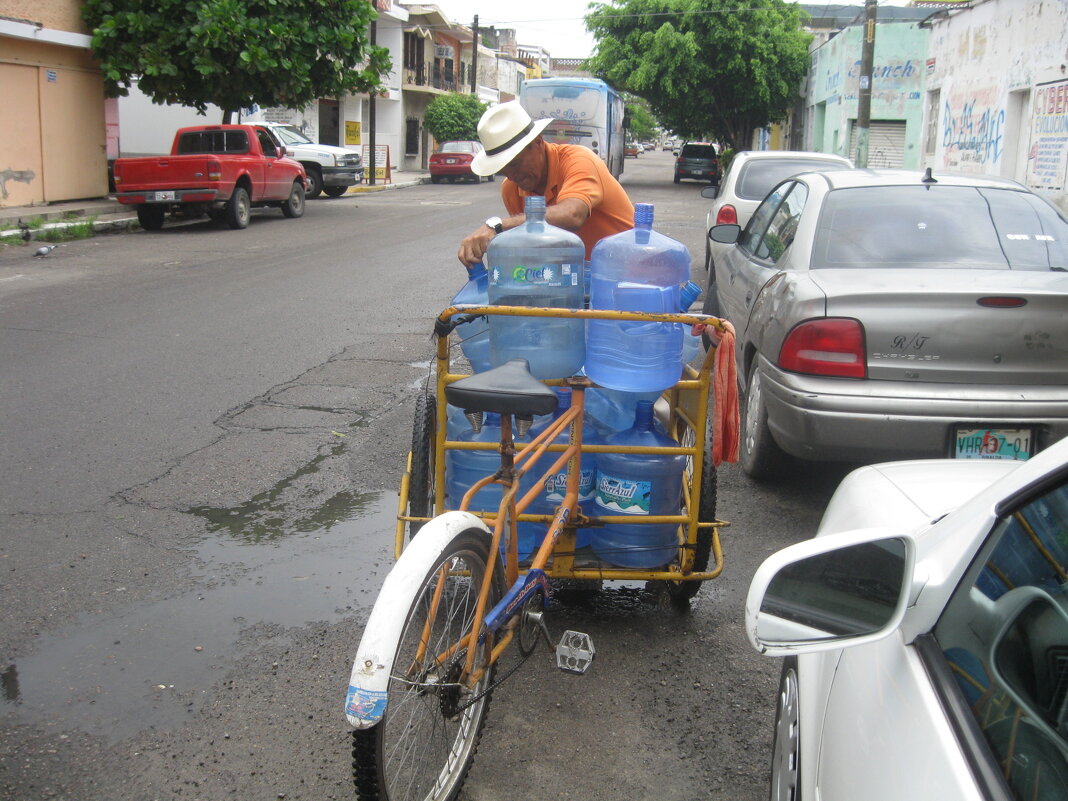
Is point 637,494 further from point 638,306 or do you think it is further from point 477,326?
point 477,326

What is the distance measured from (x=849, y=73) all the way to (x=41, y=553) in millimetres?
29386

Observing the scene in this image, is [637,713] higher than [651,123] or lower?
lower

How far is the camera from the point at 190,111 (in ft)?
96.8

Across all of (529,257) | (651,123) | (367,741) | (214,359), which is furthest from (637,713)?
(651,123)

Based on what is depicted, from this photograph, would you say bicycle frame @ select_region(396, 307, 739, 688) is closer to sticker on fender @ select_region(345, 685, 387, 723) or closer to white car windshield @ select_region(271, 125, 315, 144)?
sticker on fender @ select_region(345, 685, 387, 723)

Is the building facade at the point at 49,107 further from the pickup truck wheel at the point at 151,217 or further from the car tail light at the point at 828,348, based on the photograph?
the car tail light at the point at 828,348

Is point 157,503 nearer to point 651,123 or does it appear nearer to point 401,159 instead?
point 401,159

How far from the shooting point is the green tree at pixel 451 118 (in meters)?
Result: 45.6

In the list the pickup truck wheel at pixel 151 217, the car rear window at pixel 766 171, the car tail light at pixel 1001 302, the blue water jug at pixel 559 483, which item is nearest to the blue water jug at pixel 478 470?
the blue water jug at pixel 559 483

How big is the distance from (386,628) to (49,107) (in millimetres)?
21252

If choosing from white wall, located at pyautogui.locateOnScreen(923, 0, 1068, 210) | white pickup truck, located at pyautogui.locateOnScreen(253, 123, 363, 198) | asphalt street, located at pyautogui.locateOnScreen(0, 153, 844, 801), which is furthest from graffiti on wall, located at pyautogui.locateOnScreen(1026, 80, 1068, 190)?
white pickup truck, located at pyautogui.locateOnScreen(253, 123, 363, 198)

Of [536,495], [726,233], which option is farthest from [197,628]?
[726,233]

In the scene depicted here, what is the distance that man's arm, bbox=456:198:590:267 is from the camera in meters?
4.01

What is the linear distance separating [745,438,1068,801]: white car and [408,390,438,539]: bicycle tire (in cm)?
211
